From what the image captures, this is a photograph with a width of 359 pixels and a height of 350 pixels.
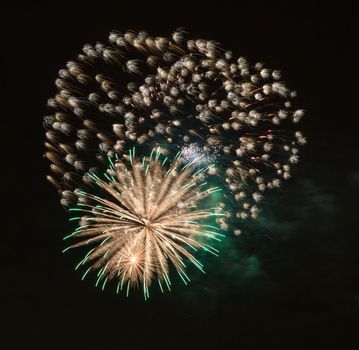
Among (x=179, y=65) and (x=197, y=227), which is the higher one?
(x=179, y=65)

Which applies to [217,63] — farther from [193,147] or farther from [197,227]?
[197,227]

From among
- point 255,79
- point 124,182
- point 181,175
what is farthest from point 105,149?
point 255,79

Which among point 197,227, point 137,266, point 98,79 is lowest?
point 137,266

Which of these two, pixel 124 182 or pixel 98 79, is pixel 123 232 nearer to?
A: pixel 124 182

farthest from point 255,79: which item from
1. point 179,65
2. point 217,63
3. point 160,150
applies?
point 160,150

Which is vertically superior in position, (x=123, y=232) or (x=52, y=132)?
(x=52, y=132)

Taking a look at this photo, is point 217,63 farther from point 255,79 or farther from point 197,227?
point 197,227

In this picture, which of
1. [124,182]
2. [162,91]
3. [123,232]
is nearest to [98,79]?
[162,91]

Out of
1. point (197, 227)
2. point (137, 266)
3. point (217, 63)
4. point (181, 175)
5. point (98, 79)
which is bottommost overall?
point (137, 266)
